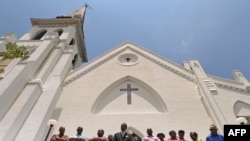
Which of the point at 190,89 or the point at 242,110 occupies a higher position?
the point at 190,89

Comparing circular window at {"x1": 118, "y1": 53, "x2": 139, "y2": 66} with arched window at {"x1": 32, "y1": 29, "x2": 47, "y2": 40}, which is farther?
arched window at {"x1": 32, "y1": 29, "x2": 47, "y2": 40}

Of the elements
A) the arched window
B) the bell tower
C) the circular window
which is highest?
the arched window

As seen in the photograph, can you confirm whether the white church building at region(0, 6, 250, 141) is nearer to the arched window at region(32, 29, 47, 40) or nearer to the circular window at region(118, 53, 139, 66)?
the circular window at region(118, 53, 139, 66)

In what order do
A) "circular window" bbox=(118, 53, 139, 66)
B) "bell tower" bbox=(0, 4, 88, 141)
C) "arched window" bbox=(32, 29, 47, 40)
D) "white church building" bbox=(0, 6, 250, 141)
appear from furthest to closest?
1. "arched window" bbox=(32, 29, 47, 40)
2. "circular window" bbox=(118, 53, 139, 66)
3. "white church building" bbox=(0, 6, 250, 141)
4. "bell tower" bbox=(0, 4, 88, 141)

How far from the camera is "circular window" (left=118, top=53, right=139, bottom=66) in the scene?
1615 centimetres

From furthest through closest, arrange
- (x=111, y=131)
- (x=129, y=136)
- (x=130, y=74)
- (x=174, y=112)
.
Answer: (x=130, y=74) < (x=174, y=112) < (x=111, y=131) < (x=129, y=136)

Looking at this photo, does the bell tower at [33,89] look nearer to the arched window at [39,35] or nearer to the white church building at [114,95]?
the white church building at [114,95]

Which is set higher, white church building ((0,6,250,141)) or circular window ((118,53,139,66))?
circular window ((118,53,139,66))

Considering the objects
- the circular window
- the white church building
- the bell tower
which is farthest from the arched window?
the circular window

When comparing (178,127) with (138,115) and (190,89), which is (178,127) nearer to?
(138,115)

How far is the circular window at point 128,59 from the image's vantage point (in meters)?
16.1

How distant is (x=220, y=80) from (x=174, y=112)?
4.07m

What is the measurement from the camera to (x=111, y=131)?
11359mm

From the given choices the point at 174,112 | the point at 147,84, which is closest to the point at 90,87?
the point at 147,84
